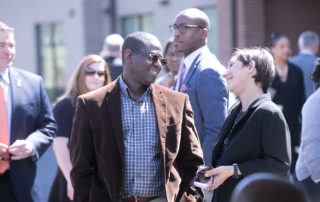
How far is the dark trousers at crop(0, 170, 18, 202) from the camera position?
182 inches

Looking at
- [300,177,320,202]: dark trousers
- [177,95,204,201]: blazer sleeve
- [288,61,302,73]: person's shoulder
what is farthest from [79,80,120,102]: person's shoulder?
[288,61,302,73]: person's shoulder

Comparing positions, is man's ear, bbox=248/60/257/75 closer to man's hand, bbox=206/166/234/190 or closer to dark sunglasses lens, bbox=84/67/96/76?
man's hand, bbox=206/166/234/190

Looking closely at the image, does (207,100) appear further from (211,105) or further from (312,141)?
(312,141)

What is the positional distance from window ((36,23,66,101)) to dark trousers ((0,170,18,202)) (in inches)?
536

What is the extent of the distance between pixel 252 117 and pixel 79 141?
1096 mm

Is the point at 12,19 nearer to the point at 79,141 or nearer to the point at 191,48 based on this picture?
the point at 191,48

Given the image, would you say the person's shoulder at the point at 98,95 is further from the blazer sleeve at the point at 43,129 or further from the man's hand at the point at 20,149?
the blazer sleeve at the point at 43,129

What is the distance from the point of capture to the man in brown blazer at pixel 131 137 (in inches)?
134

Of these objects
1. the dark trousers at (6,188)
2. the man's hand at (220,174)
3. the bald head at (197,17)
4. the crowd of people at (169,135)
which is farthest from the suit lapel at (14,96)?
the man's hand at (220,174)

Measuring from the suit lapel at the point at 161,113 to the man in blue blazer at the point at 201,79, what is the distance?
0.94 meters

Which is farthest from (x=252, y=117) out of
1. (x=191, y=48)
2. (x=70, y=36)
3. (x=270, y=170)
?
(x=70, y=36)

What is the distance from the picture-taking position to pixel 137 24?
15.7 metres

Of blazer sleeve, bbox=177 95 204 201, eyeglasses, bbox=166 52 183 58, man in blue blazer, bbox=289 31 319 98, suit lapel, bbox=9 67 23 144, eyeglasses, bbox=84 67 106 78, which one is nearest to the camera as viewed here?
blazer sleeve, bbox=177 95 204 201

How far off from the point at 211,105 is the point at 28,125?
1.59 metres
